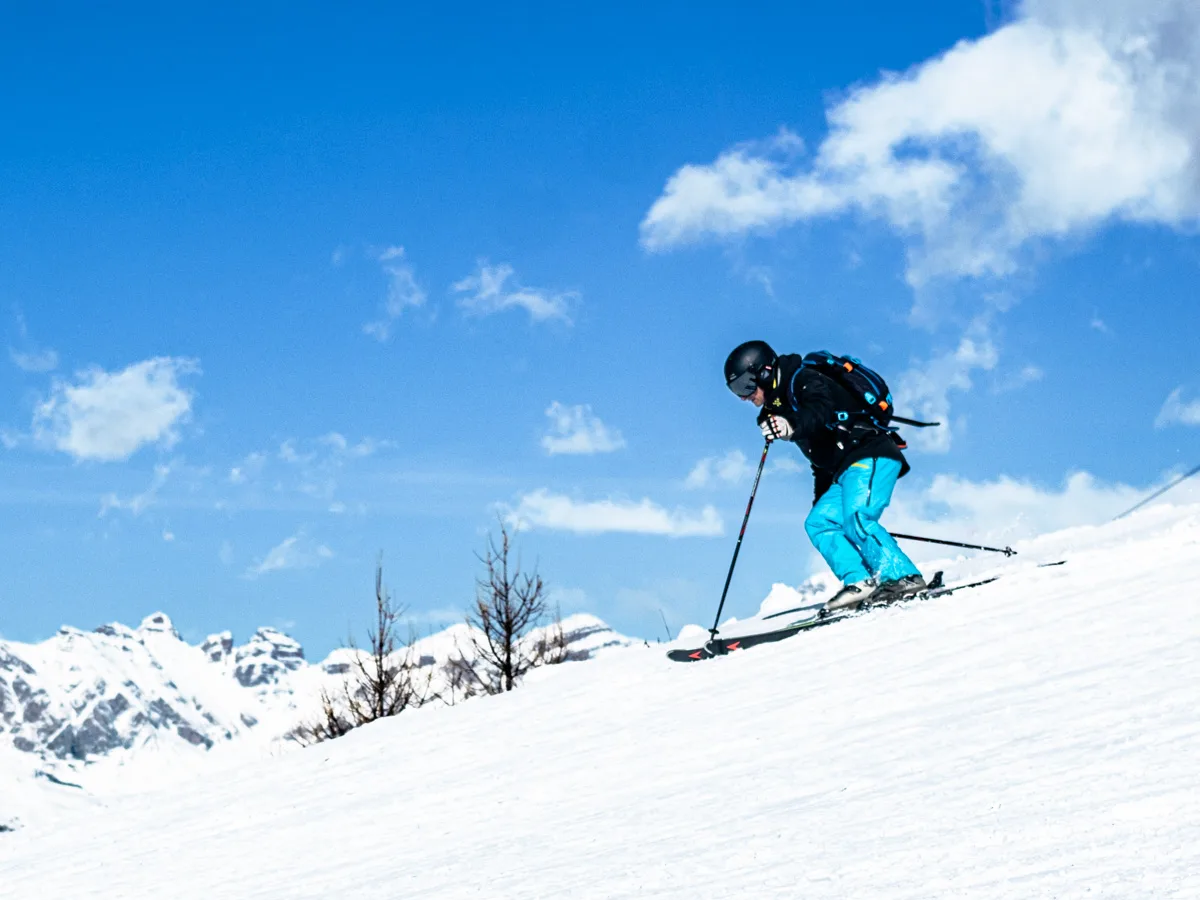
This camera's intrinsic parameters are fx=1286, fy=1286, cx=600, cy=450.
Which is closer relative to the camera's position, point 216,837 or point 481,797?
point 481,797

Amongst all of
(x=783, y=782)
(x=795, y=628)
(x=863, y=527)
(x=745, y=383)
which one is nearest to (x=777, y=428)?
(x=745, y=383)

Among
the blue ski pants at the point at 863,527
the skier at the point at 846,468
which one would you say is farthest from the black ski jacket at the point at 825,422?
the blue ski pants at the point at 863,527

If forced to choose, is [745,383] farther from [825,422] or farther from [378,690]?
[378,690]

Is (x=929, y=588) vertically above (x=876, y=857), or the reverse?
(x=929, y=588)

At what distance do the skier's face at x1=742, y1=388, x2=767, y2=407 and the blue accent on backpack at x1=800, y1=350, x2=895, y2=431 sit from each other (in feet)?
1.50

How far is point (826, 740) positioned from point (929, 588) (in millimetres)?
3919

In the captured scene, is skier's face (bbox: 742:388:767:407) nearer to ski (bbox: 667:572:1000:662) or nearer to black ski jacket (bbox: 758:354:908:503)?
black ski jacket (bbox: 758:354:908:503)

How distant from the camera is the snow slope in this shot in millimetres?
4648

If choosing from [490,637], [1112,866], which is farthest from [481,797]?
[490,637]

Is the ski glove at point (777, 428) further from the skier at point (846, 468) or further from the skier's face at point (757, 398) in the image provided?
the skier's face at point (757, 398)

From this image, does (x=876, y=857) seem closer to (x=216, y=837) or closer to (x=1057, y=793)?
(x=1057, y=793)

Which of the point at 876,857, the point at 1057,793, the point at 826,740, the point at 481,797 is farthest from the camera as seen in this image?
the point at 481,797

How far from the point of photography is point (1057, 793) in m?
5.01

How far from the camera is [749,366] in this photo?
11.0 meters
